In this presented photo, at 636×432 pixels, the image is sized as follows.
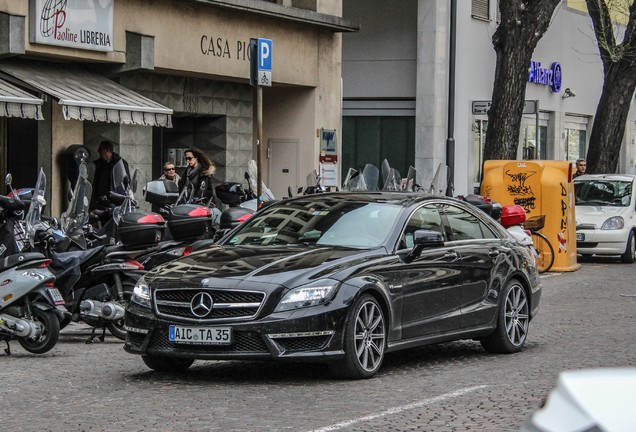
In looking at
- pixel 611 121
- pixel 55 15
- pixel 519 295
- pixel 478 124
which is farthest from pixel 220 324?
pixel 478 124

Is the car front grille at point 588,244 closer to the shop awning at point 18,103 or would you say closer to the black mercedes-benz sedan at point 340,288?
the shop awning at point 18,103

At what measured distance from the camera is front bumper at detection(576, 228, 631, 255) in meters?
25.1

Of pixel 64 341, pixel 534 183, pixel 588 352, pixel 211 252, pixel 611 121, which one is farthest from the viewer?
pixel 611 121

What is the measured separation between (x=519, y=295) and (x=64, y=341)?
4.40 meters

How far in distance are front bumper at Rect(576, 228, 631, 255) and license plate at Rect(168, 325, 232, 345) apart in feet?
53.9

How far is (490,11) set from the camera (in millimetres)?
39188

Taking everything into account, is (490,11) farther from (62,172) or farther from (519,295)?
(519,295)

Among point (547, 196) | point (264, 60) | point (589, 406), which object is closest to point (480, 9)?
point (547, 196)

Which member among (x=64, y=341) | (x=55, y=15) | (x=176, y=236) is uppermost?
(x=55, y=15)

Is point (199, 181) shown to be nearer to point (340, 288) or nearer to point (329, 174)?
point (329, 174)

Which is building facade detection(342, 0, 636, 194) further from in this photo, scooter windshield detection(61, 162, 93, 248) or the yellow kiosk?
scooter windshield detection(61, 162, 93, 248)

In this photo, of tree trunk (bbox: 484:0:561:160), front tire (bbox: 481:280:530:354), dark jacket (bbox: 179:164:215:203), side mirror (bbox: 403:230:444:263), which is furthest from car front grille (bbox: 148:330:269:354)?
tree trunk (bbox: 484:0:561:160)

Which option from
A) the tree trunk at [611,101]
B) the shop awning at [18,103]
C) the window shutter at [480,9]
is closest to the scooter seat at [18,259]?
the shop awning at [18,103]

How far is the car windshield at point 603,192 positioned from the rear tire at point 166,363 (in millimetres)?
16642
